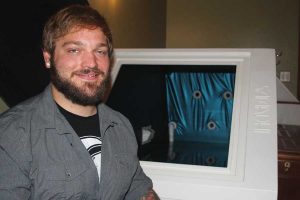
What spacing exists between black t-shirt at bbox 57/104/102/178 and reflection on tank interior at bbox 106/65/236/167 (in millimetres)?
715

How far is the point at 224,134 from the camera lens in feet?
6.61

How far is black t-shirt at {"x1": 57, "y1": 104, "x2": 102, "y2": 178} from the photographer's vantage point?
0.88m

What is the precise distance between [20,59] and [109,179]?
0.45 metres

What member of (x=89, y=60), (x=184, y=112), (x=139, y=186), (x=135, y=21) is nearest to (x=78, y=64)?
(x=89, y=60)

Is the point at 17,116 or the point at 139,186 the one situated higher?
the point at 17,116

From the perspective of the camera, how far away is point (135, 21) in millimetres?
2617

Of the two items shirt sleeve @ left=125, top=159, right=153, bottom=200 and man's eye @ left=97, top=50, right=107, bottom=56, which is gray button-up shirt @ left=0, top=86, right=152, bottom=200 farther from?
man's eye @ left=97, top=50, right=107, bottom=56

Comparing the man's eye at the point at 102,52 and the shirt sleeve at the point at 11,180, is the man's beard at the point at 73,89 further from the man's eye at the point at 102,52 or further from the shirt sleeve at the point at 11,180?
the shirt sleeve at the point at 11,180

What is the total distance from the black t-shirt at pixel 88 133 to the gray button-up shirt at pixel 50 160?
0.7 inches

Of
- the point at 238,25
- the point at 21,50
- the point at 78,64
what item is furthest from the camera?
the point at 238,25

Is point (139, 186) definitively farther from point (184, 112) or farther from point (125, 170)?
point (184, 112)

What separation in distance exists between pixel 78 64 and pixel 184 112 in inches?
50.8

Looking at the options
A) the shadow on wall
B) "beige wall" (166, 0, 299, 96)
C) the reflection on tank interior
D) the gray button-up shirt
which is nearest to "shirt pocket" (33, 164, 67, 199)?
the gray button-up shirt

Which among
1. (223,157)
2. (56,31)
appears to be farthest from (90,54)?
(223,157)
